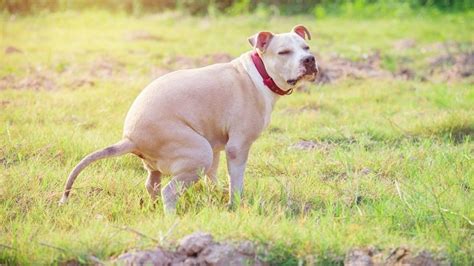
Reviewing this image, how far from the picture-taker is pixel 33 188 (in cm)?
541

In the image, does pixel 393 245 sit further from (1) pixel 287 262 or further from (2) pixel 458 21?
(2) pixel 458 21

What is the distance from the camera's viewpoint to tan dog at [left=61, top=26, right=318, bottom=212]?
16.9 ft

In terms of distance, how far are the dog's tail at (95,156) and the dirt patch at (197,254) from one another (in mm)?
946

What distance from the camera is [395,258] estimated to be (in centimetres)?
432

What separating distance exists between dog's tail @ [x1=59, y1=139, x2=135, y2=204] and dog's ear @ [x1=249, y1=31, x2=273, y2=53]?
122cm

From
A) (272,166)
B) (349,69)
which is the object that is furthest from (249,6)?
(272,166)

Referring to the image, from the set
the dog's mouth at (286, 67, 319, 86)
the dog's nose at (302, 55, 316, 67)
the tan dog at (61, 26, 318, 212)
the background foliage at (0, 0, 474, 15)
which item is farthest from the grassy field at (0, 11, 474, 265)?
the background foliage at (0, 0, 474, 15)

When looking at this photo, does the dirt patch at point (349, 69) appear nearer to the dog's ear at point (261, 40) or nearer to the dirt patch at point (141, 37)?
the dirt patch at point (141, 37)

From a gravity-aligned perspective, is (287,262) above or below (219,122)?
below

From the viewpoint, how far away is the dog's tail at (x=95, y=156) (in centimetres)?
497

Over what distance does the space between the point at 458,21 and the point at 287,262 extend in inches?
478

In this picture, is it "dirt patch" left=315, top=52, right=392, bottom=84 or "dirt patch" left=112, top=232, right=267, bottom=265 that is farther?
"dirt patch" left=315, top=52, right=392, bottom=84

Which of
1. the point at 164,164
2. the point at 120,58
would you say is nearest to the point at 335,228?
the point at 164,164

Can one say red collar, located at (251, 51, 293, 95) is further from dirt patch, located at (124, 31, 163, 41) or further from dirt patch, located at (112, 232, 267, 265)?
dirt patch, located at (124, 31, 163, 41)
